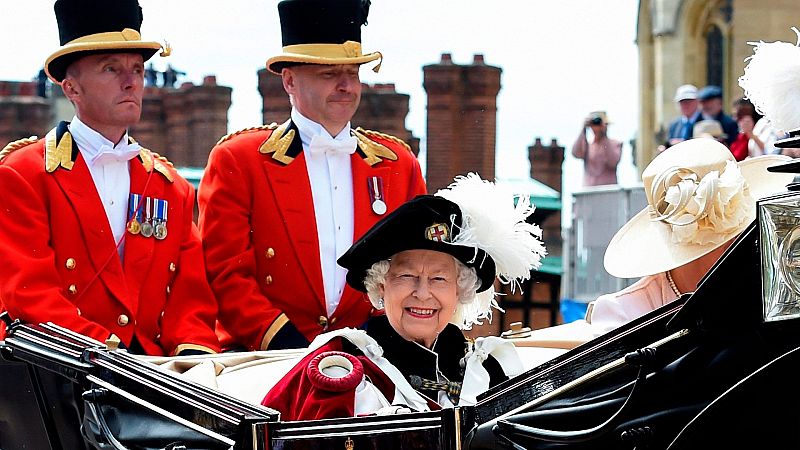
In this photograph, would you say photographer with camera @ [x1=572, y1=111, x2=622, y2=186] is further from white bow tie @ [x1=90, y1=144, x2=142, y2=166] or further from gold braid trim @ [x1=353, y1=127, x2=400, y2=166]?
white bow tie @ [x1=90, y1=144, x2=142, y2=166]

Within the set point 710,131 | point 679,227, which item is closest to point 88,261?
point 679,227

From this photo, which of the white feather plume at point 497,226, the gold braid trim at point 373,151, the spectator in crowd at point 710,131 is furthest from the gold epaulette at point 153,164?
the spectator in crowd at point 710,131

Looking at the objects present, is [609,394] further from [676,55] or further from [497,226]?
[676,55]

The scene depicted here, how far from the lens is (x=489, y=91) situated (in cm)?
1304

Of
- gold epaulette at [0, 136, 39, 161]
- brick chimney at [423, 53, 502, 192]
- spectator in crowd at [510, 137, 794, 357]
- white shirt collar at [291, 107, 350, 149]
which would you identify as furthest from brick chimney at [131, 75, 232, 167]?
spectator in crowd at [510, 137, 794, 357]

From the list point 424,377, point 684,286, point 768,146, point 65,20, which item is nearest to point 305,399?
point 424,377

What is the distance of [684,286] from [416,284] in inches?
35.5

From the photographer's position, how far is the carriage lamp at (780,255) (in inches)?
120

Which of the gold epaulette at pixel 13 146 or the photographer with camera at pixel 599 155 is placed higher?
the gold epaulette at pixel 13 146

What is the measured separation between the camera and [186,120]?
551 inches

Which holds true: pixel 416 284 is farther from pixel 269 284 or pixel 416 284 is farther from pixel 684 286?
pixel 269 284

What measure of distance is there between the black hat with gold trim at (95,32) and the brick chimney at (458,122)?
7150 mm

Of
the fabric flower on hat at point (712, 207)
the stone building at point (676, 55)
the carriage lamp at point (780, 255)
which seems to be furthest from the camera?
the stone building at point (676, 55)

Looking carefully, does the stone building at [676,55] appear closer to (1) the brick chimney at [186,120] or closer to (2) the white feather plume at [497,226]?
(1) the brick chimney at [186,120]
